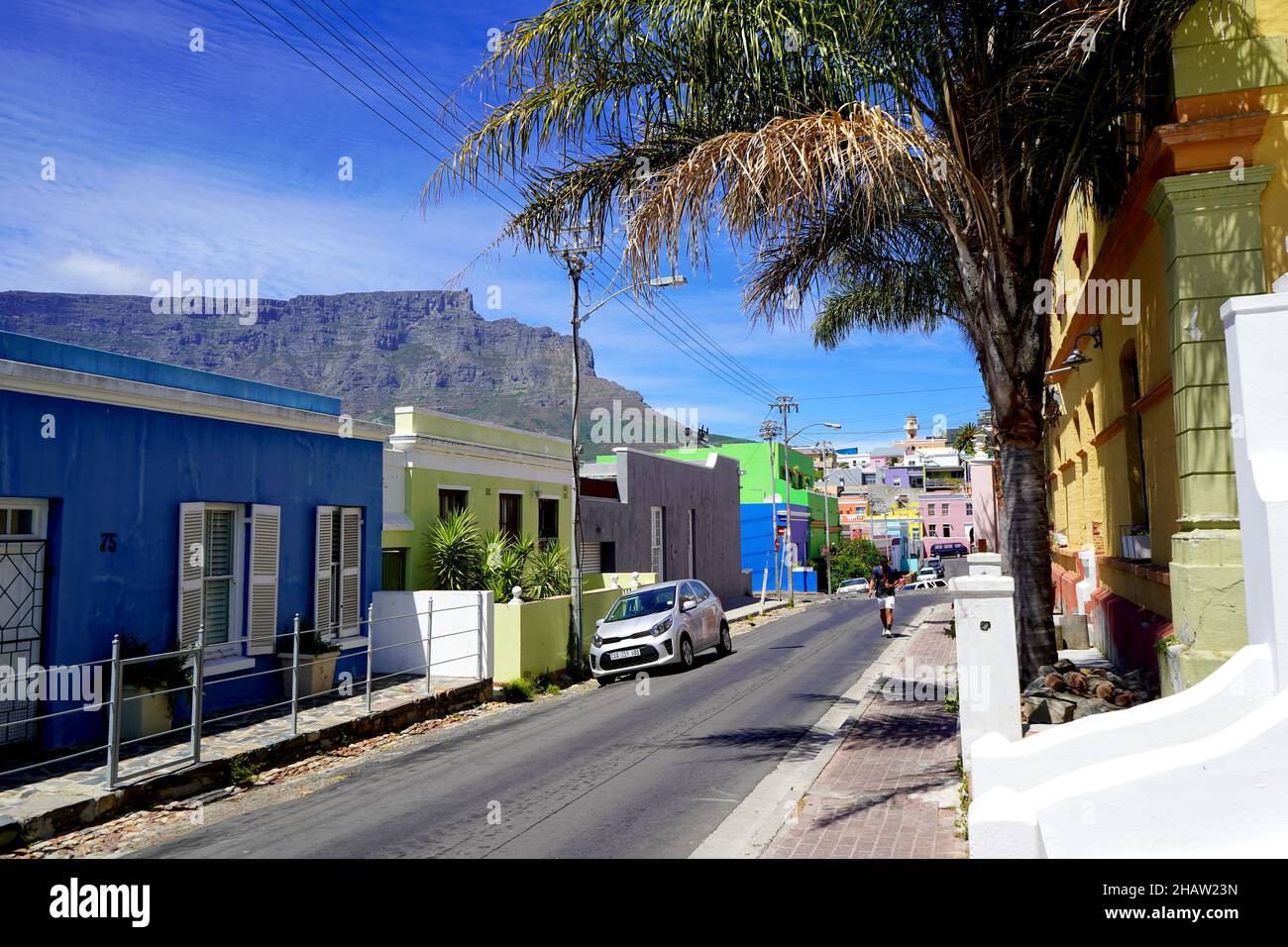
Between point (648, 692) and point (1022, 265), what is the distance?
28.2ft

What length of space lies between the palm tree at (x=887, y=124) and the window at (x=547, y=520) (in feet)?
44.8

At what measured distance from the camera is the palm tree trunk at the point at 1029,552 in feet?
28.5

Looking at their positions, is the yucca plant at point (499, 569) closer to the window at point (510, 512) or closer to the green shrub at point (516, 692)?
the green shrub at point (516, 692)

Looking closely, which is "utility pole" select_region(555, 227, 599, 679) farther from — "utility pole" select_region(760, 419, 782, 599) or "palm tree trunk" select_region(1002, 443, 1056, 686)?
"utility pole" select_region(760, 419, 782, 599)

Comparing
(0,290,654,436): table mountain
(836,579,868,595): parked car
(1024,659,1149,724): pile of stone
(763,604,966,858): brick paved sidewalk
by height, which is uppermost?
(0,290,654,436): table mountain

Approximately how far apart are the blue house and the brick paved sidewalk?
23.0 feet

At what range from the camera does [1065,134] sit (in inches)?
338

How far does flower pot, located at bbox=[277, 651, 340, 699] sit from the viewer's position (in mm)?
13242

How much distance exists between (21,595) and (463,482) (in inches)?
387

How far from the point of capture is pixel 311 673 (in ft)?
44.1

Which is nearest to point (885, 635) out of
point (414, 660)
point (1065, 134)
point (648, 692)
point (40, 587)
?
point (648, 692)

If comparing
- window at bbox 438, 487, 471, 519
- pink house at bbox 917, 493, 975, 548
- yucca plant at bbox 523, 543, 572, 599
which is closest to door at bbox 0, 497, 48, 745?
window at bbox 438, 487, 471, 519

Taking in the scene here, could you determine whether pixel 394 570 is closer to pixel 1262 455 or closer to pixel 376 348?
pixel 1262 455
